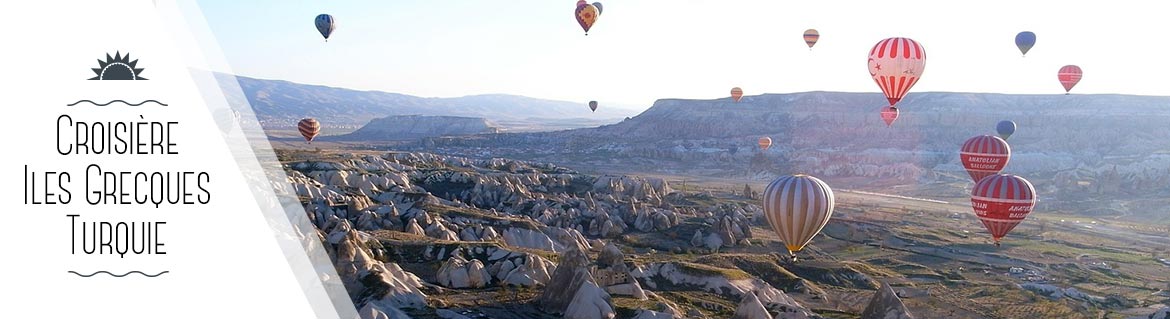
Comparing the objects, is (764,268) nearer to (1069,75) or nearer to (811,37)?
(811,37)

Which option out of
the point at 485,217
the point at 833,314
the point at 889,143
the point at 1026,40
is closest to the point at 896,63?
the point at 833,314

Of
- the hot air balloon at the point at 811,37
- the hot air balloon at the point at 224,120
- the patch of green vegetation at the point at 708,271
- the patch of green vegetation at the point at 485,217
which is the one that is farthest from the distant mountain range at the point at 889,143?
the patch of green vegetation at the point at 708,271

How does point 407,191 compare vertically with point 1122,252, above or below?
above

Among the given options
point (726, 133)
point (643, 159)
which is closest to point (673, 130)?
point (726, 133)

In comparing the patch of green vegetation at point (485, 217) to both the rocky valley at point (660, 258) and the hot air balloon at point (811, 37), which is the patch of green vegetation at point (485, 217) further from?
the hot air balloon at point (811, 37)

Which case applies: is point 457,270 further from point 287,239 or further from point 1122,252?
point 1122,252

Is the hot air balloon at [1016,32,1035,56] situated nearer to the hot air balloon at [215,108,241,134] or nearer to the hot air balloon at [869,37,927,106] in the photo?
the hot air balloon at [869,37,927,106]
